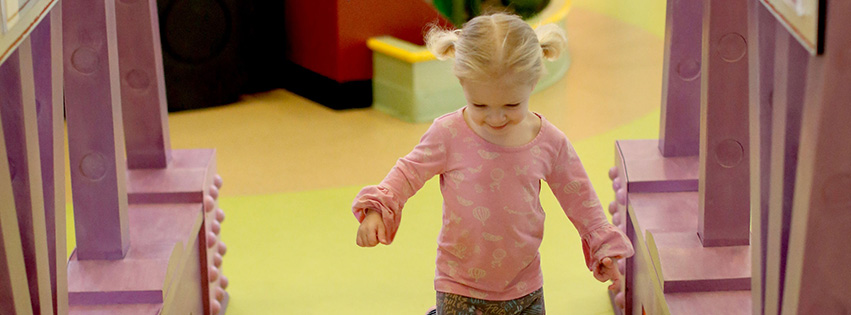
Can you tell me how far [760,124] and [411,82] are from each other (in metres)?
2.57

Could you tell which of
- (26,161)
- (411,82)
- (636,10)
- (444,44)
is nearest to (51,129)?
(26,161)

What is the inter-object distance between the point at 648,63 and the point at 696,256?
2.94 metres

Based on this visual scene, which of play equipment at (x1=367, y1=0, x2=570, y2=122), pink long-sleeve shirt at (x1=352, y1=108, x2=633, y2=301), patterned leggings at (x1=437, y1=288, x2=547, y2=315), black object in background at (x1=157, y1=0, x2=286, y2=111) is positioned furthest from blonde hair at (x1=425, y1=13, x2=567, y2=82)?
black object in background at (x1=157, y1=0, x2=286, y2=111)

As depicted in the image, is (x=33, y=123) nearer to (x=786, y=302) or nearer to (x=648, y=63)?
(x=786, y=302)

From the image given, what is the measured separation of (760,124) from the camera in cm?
143

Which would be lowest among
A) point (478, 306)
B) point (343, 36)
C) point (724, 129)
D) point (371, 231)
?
point (478, 306)

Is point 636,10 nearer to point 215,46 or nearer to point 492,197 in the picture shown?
point 215,46

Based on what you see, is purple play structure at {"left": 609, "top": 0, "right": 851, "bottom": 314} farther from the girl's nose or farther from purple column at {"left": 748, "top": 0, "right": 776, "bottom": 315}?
the girl's nose

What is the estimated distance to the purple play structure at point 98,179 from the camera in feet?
4.37

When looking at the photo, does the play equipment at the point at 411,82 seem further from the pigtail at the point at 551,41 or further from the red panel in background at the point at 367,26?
the pigtail at the point at 551,41

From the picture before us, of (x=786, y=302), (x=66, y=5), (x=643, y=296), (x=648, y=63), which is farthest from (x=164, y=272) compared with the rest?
(x=648, y=63)

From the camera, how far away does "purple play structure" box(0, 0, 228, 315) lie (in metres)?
1.33

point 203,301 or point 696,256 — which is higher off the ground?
point 696,256

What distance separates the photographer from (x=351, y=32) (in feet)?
13.4
